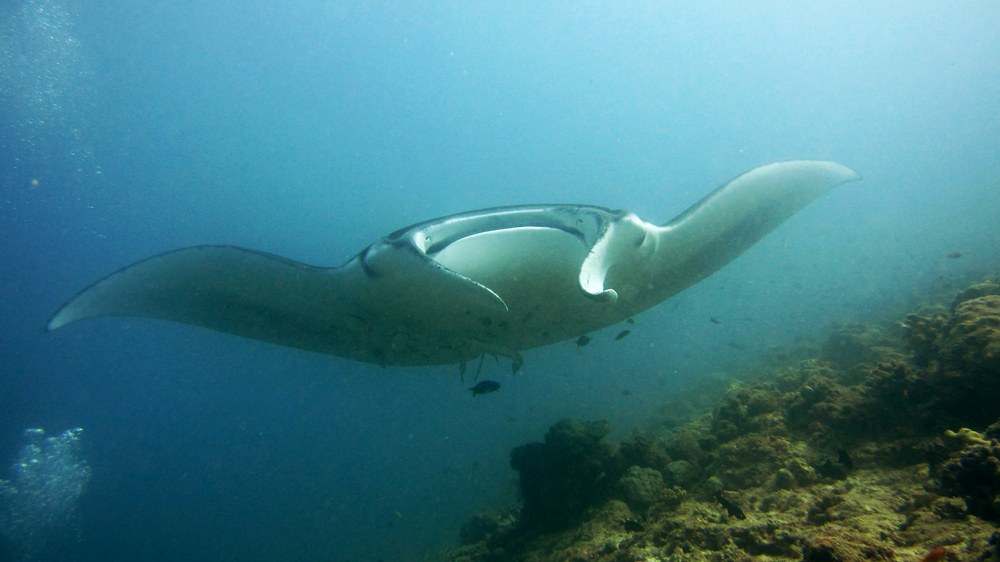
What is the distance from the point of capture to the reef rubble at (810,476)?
2479 mm

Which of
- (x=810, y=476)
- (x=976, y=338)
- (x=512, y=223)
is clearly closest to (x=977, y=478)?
(x=810, y=476)

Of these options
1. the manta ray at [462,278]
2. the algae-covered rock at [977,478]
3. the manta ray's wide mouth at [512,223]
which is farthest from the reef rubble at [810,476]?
the manta ray's wide mouth at [512,223]

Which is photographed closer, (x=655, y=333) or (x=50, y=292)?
(x=655, y=333)

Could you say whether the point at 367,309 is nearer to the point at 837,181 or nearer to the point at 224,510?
the point at 837,181

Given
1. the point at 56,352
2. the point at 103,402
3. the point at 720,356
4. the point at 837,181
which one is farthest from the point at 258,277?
the point at 103,402

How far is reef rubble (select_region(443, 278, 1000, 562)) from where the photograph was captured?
2.48m

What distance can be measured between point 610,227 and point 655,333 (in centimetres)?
4128

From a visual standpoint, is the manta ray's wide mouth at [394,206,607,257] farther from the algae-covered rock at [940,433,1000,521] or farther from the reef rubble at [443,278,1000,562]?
the algae-covered rock at [940,433,1000,521]

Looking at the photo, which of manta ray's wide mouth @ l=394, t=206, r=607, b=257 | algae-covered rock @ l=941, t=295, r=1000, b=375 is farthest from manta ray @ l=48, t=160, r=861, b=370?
algae-covered rock @ l=941, t=295, r=1000, b=375

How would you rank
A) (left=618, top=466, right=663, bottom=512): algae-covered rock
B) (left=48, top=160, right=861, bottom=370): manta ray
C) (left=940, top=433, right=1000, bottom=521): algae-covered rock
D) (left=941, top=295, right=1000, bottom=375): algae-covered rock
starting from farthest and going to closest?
(left=618, top=466, right=663, bottom=512): algae-covered rock → (left=48, top=160, right=861, bottom=370): manta ray → (left=941, top=295, right=1000, bottom=375): algae-covered rock → (left=940, top=433, right=1000, bottom=521): algae-covered rock

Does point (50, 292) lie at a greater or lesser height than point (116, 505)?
greater

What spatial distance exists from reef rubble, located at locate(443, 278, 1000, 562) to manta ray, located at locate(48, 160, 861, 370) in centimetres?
169

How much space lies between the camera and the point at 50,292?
44812 millimetres

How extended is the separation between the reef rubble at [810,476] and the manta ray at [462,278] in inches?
66.5
